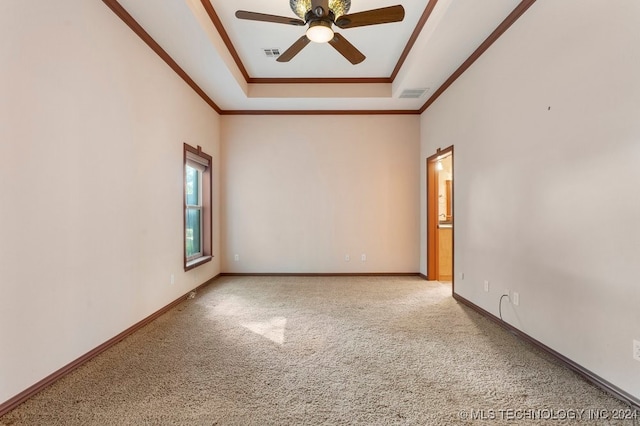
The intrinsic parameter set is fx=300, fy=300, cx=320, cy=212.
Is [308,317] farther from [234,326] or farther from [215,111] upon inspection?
[215,111]

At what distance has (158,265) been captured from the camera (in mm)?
3352

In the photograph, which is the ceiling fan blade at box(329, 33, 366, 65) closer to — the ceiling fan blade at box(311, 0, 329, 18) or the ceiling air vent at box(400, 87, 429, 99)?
the ceiling fan blade at box(311, 0, 329, 18)

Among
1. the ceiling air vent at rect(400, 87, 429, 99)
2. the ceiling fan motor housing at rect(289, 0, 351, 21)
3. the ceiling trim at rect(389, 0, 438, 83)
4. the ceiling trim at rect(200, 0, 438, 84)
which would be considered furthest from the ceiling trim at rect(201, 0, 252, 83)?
the ceiling air vent at rect(400, 87, 429, 99)

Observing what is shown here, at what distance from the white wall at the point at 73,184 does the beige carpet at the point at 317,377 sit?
33cm

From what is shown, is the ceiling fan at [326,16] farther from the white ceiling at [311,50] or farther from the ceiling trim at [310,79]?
the ceiling trim at [310,79]

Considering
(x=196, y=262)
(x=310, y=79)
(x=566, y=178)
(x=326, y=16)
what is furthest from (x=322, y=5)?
(x=196, y=262)

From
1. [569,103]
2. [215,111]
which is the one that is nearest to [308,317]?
→ [569,103]

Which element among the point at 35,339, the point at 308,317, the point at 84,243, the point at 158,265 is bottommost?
the point at 308,317

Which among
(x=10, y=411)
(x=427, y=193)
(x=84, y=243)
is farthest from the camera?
(x=427, y=193)

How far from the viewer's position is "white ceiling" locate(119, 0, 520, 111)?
9.18ft

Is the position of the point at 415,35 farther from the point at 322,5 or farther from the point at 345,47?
the point at 322,5

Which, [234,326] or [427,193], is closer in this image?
[234,326]

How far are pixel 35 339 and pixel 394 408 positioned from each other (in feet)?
7.45

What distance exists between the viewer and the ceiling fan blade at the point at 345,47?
265cm
